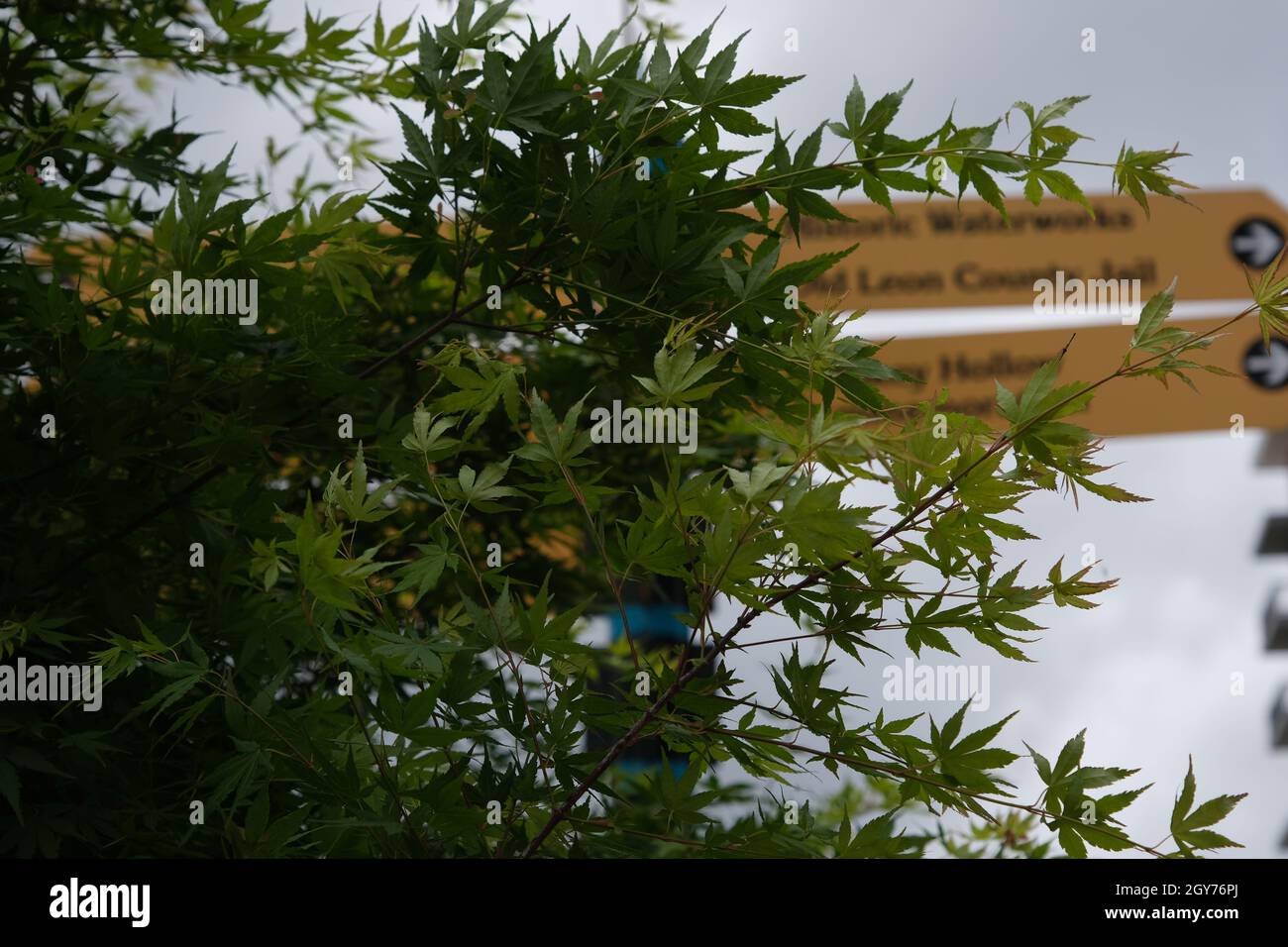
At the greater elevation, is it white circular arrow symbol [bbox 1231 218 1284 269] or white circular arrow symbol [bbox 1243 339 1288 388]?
white circular arrow symbol [bbox 1231 218 1284 269]

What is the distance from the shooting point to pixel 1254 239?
2035 mm

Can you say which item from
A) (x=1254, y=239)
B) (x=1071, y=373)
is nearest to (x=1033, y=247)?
(x=1071, y=373)

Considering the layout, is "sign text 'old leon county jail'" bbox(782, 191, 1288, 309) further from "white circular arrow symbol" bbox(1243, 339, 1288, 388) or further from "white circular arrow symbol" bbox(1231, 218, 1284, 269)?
"white circular arrow symbol" bbox(1243, 339, 1288, 388)

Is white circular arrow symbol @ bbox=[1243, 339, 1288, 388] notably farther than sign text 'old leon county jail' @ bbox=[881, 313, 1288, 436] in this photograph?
Yes

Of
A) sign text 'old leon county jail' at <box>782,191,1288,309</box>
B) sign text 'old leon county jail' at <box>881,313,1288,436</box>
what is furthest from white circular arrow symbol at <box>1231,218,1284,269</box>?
sign text 'old leon county jail' at <box>881,313,1288,436</box>

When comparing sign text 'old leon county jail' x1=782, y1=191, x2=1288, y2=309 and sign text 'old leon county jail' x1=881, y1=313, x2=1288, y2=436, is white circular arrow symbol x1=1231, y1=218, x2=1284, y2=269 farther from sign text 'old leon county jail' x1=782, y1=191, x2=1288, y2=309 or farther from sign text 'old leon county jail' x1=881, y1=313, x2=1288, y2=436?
sign text 'old leon county jail' x1=881, y1=313, x2=1288, y2=436

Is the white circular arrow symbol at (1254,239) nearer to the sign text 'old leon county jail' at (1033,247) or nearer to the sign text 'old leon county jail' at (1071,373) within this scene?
the sign text 'old leon county jail' at (1033,247)

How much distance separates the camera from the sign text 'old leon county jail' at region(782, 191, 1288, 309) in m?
1.99

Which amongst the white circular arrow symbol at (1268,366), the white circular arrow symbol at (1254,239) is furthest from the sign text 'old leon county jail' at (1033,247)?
the white circular arrow symbol at (1268,366)

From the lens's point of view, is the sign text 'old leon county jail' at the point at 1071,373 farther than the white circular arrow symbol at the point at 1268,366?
No

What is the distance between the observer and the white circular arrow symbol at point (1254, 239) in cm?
202

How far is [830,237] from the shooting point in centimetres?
201

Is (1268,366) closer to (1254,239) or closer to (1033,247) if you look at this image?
(1254,239)
